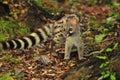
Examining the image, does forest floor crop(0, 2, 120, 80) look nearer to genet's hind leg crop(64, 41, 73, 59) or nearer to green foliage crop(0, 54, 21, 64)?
green foliage crop(0, 54, 21, 64)

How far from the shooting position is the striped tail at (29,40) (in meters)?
8.43

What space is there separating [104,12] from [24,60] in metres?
6.41

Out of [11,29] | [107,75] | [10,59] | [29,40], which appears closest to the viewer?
[107,75]

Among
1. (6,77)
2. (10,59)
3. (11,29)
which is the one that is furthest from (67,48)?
(11,29)

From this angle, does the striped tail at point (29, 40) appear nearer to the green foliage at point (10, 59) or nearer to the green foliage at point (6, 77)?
the green foliage at point (10, 59)

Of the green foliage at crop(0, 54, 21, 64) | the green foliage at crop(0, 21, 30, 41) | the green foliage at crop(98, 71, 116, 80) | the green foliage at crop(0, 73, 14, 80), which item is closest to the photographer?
the green foliage at crop(98, 71, 116, 80)

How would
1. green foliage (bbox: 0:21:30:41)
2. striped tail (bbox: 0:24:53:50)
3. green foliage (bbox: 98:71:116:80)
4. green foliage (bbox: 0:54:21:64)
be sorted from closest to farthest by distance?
green foliage (bbox: 98:71:116:80) → striped tail (bbox: 0:24:53:50) → green foliage (bbox: 0:54:21:64) → green foliage (bbox: 0:21:30:41)

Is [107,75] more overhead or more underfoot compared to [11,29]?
more overhead

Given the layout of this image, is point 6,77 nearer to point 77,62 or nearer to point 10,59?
point 10,59

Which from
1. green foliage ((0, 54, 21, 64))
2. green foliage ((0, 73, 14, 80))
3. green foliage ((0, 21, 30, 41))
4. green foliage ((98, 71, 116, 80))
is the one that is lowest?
green foliage ((0, 54, 21, 64))

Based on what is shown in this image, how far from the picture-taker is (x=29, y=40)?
9.21 metres

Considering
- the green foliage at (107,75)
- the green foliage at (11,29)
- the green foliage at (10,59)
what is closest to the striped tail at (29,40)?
the green foliage at (10,59)

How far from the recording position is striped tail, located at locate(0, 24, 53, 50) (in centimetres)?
843

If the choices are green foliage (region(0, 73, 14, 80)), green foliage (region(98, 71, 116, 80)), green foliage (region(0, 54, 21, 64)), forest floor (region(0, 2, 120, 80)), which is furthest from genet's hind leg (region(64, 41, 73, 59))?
green foliage (region(98, 71, 116, 80))
